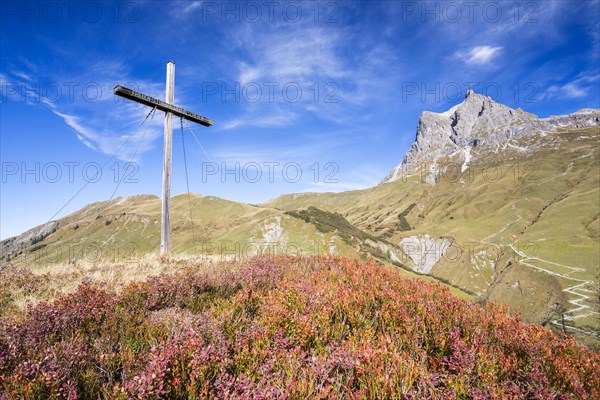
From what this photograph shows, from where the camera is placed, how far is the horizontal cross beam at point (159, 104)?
10273mm

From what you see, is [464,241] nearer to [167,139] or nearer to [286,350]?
[167,139]

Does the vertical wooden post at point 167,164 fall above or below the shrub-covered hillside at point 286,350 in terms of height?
above

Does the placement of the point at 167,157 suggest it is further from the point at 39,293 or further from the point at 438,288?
the point at 438,288

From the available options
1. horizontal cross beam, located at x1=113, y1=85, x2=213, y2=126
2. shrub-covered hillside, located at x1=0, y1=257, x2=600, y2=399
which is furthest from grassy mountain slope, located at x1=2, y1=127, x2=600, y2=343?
shrub-covered hillside, located at x1=0, y1=257, x2=600, y2=399

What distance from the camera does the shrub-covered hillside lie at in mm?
2887

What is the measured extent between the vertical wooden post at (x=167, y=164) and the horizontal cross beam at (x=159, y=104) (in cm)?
→ 33

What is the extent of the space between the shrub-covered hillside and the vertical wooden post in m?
5.80

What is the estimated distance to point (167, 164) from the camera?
12086 millimetres

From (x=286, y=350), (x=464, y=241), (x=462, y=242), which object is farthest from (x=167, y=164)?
(x=464, y=241)

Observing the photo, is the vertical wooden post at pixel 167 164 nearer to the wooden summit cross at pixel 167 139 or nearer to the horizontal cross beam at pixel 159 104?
the wooden summit cross at pixel 167 139

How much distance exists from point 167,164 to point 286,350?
10693 millimetres

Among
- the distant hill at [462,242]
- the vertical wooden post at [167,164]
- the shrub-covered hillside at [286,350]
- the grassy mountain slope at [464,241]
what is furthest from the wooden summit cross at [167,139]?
the shrub-covered hillside at [286,350]

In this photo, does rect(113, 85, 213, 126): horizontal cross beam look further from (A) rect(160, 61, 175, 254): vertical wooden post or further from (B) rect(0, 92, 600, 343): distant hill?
(B) rect(0, 92, 600, 343): distant hill

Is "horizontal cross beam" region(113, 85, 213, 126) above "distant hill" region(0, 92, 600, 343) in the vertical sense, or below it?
above
